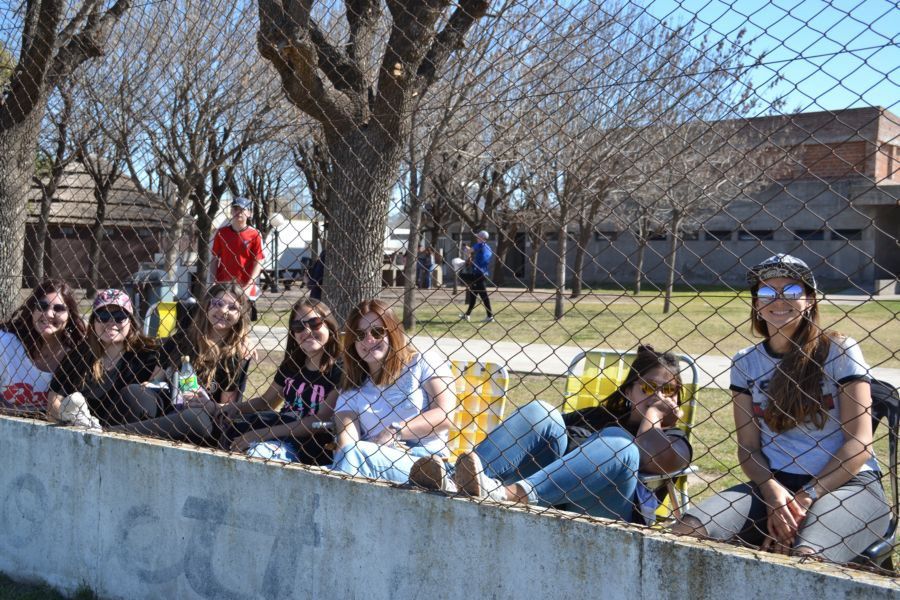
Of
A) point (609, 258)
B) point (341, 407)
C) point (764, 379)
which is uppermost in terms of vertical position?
point (609, 258)

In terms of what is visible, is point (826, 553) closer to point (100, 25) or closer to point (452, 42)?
point (452, 42)

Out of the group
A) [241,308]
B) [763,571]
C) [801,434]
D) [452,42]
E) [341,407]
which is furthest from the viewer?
[452,42]

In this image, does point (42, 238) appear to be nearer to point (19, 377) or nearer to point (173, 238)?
point (173, 238)

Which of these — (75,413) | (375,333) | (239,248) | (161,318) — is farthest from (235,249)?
(375,333)

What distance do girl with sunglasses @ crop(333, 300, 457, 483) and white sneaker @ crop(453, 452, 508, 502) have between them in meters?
0.71

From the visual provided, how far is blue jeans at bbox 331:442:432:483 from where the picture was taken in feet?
10.5

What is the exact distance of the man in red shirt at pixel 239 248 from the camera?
6008 mm

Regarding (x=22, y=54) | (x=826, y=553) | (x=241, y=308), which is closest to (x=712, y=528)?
(x=826, y=553)

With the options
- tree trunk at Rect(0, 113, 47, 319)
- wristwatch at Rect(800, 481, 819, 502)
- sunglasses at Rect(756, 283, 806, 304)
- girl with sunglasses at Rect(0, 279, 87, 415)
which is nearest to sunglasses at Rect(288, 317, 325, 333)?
girl with sunglasses at Rect(0, 279, 87, 415)

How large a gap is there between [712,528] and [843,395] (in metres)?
0.62

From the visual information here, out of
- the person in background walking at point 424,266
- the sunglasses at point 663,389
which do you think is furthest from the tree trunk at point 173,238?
the sunglasses at point 663,389

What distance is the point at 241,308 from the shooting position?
455 centimetres

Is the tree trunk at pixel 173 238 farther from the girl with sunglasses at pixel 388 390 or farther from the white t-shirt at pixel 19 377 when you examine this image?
the girl with sunglasses at pixel 388 390

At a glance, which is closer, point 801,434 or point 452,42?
point 801,434
